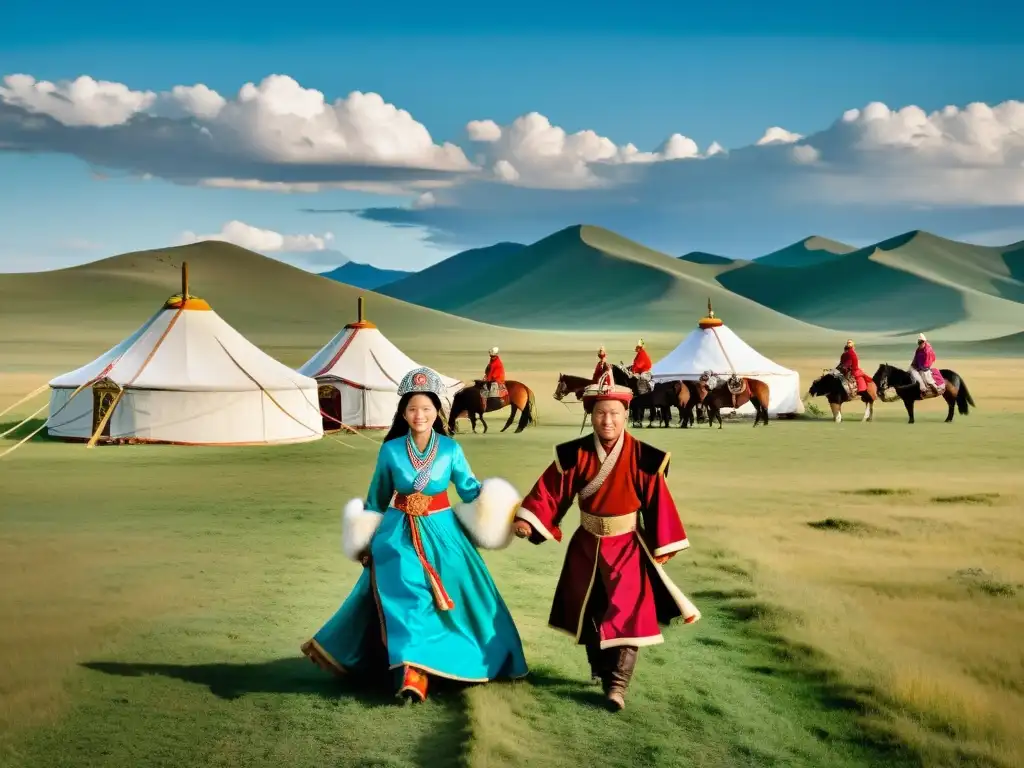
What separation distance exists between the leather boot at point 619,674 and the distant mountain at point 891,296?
13273 cm

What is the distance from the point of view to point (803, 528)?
1077 cm

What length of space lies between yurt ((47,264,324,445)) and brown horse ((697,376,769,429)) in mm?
7190

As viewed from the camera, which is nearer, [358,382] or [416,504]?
[416,504]

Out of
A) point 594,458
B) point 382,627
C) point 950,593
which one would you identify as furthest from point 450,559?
point 950,593

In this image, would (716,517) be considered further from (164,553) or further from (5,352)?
(5,352)

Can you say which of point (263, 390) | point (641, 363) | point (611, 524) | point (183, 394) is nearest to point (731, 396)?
point (641, 363)

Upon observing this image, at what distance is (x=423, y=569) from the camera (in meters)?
5.39

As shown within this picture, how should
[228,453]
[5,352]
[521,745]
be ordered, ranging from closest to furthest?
[521,745] → [228,453] → [5,352]

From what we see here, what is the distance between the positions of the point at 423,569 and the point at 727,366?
18.9 meters

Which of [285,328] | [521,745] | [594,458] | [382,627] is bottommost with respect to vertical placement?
[521,745]

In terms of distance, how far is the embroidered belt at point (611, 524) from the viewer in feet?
17.5

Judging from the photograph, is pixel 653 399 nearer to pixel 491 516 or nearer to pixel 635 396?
pixel 635 396

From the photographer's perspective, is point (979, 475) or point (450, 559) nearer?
point (450, 559)

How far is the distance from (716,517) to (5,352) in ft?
203
